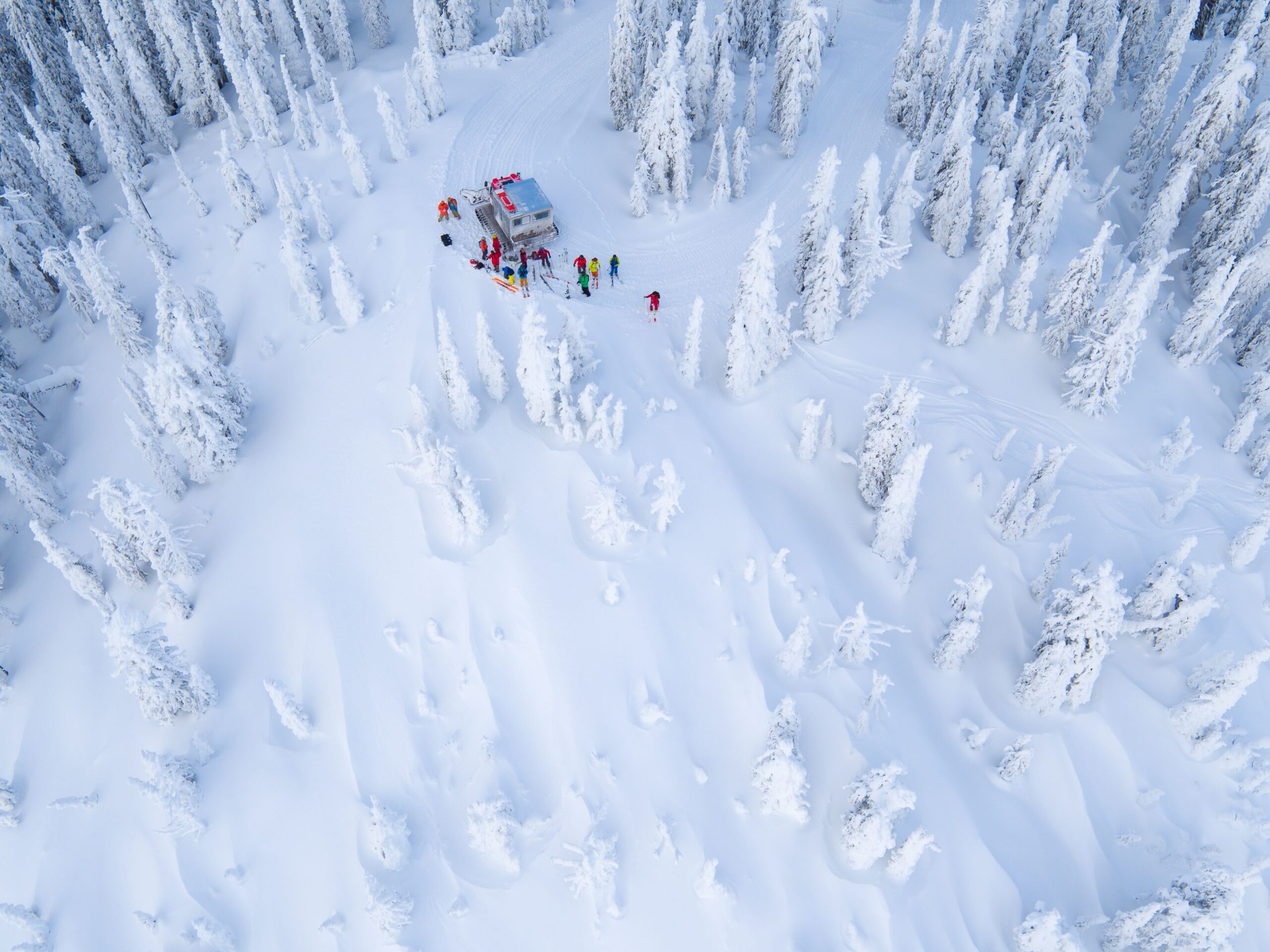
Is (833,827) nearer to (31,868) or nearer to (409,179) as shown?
(31,868)

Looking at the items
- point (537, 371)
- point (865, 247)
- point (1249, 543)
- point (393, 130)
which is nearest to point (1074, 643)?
point (1249, 543)

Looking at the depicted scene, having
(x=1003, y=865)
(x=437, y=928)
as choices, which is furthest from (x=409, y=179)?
(x=1003, y=865)

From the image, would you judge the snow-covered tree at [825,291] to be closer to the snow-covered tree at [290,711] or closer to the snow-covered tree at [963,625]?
the snow-covered tree at [963,625]

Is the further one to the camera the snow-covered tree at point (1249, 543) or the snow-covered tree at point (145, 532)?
the snow-covered tree at point (1249, 543)

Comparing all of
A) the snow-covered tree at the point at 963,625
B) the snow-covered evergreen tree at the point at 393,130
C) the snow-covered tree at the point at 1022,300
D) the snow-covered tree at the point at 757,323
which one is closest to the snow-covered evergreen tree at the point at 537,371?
the snow-covered tree at the point at 757,323

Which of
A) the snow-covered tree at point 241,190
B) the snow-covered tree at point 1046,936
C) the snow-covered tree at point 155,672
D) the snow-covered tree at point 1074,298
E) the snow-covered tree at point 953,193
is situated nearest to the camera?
the snow-covered tree at point 1046,936
